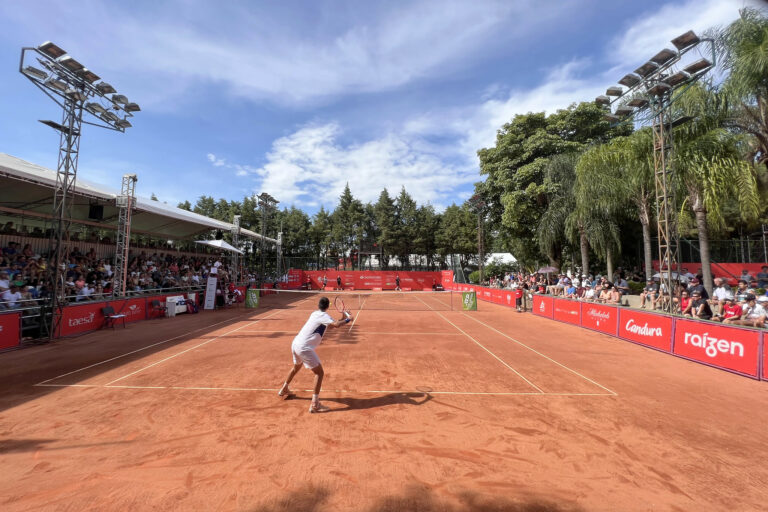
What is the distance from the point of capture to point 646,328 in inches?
458

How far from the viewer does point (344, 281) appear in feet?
132

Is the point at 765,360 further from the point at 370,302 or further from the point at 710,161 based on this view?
the point at 370,302

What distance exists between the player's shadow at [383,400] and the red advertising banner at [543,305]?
48.2 feet

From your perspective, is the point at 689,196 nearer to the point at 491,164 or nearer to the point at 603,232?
the point at 603,232

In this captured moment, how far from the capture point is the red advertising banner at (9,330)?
412 inches

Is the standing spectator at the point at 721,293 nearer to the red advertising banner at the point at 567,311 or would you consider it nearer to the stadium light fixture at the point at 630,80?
the red advertising banner at the point at 567,311

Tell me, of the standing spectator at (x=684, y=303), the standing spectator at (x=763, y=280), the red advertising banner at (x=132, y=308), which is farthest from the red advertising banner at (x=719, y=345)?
the red advertising banner at (x=132, y=308)

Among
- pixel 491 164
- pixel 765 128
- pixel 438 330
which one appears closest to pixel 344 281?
pixel 491 164

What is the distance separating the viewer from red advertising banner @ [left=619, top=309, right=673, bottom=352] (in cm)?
1077

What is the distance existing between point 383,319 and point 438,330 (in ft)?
13.0

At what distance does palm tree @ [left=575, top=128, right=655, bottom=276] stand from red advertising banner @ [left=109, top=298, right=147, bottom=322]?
89.9 ft

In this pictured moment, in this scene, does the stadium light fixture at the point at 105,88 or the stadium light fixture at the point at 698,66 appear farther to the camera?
the stadium light fixture at the point at 105,88

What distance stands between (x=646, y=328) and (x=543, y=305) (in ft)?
25.3

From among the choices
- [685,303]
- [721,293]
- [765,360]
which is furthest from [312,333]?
[721,293]
